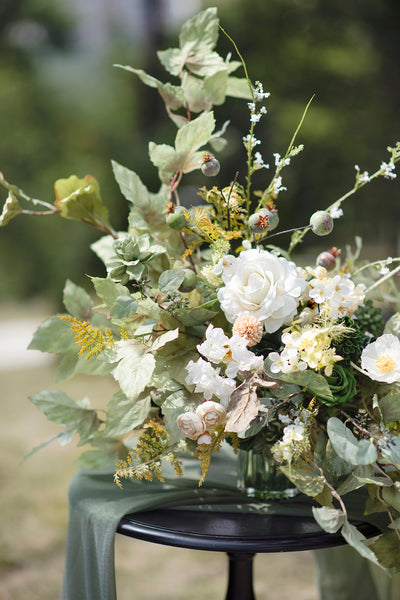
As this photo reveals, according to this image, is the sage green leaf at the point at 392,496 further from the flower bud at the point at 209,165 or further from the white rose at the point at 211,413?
the flower bud at the point at 209,165

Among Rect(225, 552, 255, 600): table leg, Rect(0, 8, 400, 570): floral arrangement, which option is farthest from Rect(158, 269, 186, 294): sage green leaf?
Rect(225, 552, 255, 600): table leg

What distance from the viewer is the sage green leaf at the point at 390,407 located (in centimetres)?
87

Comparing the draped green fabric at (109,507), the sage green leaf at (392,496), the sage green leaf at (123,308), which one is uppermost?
the sage green leaf at (123,308)

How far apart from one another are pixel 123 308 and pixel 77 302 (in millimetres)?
298

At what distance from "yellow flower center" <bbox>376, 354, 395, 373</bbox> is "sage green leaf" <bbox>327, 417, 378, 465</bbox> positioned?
11cm

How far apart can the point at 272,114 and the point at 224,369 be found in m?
4.19

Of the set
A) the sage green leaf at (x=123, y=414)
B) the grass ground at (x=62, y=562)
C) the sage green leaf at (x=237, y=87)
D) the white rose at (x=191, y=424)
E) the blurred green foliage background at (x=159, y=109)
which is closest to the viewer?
the white rose at (x=191, y=424)

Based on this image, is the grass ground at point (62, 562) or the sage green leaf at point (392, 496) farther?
the grass ground at point (62, 562)

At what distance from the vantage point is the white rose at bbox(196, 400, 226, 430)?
86 cm

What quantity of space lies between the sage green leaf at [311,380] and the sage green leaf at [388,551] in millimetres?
223

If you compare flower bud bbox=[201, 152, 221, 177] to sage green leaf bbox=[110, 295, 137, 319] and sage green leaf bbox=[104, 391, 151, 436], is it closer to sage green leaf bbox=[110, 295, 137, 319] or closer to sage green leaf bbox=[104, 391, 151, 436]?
sage green leaf bbox=[110, 295, 137, 319]

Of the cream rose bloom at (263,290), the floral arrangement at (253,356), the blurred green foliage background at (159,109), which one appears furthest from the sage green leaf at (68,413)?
the blurred green foliage background at (159,109)

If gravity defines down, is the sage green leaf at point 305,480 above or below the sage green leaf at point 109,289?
below

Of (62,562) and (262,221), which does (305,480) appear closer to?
Answer: (262,221)
